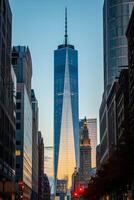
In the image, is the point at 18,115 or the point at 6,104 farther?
the point at 18,115

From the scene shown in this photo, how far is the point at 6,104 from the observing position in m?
126

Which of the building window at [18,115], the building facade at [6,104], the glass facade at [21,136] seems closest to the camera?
the building facade at [6,104]

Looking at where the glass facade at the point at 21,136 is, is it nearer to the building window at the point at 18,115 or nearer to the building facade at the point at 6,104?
the building window at the point at 18,115

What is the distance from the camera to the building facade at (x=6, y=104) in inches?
4648

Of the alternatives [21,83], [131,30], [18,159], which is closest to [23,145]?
[18,159]

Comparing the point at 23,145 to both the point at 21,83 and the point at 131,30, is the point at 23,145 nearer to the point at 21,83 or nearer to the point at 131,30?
the point at 21,83

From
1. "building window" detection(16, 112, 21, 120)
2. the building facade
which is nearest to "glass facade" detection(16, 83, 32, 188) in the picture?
"building window" detection(16, 112, 21, 120)

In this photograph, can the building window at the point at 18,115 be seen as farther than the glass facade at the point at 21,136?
Yes

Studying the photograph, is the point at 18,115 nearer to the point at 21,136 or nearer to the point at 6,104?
the point at 21,136

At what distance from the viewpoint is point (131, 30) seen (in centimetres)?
14275

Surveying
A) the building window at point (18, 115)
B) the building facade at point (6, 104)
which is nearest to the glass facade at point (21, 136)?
the building window at point (18, 115)

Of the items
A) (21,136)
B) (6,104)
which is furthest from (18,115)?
(6,104)

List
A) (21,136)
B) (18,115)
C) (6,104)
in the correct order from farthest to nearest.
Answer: (18,115) < (21,136) < (6,104)

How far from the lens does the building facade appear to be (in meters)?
118
